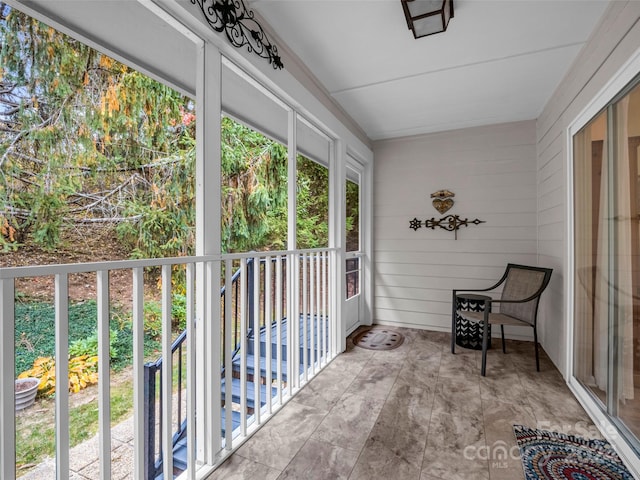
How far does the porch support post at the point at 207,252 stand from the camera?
1553 mm

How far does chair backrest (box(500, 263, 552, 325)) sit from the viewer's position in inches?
112

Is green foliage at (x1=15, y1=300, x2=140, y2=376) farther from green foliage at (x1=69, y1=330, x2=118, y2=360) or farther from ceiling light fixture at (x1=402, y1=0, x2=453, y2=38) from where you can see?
ceiling light fixture at (x1=402, y1=0, x2=453, y2=38)

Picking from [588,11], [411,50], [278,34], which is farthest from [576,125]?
[278,34]

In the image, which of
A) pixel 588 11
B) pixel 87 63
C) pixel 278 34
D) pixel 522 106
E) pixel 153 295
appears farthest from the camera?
pixel 522 106

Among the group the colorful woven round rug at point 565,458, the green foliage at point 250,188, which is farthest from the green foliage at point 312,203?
the colorful woven round rug at point 565,458

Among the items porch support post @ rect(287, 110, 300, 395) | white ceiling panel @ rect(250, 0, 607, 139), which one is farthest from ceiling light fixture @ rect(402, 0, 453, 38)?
porch support post @ rect(287, 110, 300, 395)

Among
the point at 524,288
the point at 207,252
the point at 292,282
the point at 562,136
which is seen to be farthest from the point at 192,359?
the point at 562,136

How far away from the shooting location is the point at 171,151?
189cm

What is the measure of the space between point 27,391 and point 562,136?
12.0ft

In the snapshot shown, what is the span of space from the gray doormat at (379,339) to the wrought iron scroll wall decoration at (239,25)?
108 inches

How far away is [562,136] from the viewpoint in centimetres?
264

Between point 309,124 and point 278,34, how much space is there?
76 cm

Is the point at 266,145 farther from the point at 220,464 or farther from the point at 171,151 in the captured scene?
the point at 220,464

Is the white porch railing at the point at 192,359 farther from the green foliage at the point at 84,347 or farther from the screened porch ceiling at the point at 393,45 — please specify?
the screened porch ceiling at the point at 393,45
